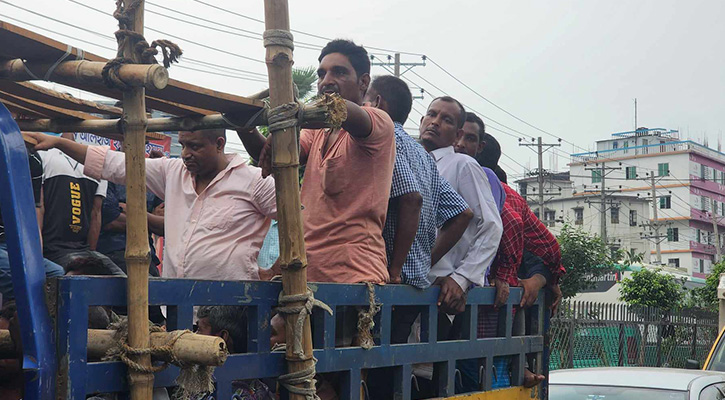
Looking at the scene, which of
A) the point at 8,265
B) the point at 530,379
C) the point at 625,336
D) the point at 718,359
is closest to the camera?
the point at 8,265

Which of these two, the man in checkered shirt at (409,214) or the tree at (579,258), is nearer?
the man in checkered shirt at (409,214)

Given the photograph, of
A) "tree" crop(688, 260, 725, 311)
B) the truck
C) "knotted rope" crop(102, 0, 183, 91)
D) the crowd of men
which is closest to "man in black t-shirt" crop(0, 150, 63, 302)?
the crowd of men

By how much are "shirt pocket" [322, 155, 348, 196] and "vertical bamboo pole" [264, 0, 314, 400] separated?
71 cm

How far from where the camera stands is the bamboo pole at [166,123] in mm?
2535

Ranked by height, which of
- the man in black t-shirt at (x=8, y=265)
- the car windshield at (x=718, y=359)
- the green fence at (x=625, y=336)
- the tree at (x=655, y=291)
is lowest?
the green fence at (x=625, y=336)

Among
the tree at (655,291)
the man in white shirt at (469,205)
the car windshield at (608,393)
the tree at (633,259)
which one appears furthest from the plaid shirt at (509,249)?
the tree at (633,259)

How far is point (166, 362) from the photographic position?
2135 millimetres

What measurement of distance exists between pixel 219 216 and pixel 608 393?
3430 mm

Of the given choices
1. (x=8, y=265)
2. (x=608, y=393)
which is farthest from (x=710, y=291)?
(x=8, y=265)

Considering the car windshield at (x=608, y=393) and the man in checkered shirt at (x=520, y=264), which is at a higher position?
the man in checkered shirt at (x=520, y=264)

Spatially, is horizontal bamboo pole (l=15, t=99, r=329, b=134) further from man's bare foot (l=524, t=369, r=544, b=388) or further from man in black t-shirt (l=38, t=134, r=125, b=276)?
man's bare foot (l=524, t=369, r=544, b=388)

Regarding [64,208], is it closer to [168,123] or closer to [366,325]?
[168,123]

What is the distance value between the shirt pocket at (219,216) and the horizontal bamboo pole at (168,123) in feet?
2.19

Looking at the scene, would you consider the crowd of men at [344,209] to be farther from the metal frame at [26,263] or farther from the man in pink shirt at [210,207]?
the metal frame at [26,263]
